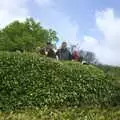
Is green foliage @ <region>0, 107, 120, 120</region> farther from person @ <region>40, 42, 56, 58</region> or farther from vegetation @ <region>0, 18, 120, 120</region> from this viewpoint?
person @ <region>40, 42, 56, 58</region>

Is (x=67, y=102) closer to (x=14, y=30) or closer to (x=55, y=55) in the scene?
(x=55, y=55)

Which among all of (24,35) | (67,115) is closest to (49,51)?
(67,115)

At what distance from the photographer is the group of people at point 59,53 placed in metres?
26.4

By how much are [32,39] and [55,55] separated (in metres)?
34.6

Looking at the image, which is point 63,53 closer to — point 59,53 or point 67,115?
point 59,53

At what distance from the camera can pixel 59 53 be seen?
27.3 metres

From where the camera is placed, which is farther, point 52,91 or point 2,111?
point 52,91

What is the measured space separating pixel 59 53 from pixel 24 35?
35270 mm

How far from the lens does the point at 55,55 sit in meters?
26.6

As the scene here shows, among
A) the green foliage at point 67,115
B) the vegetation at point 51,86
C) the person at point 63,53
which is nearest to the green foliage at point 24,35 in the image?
the person at point 63,53

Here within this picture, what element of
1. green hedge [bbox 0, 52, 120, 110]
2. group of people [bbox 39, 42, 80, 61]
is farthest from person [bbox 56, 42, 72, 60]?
green hedge [bbox 0, 52, 120, 110]

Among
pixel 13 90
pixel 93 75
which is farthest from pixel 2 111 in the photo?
pixel 93 75

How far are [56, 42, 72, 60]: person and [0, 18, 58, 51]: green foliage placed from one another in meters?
31.8

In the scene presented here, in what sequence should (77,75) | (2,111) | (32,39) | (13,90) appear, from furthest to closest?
(32,39)
(77,75)
(13,90)
(2,111)
